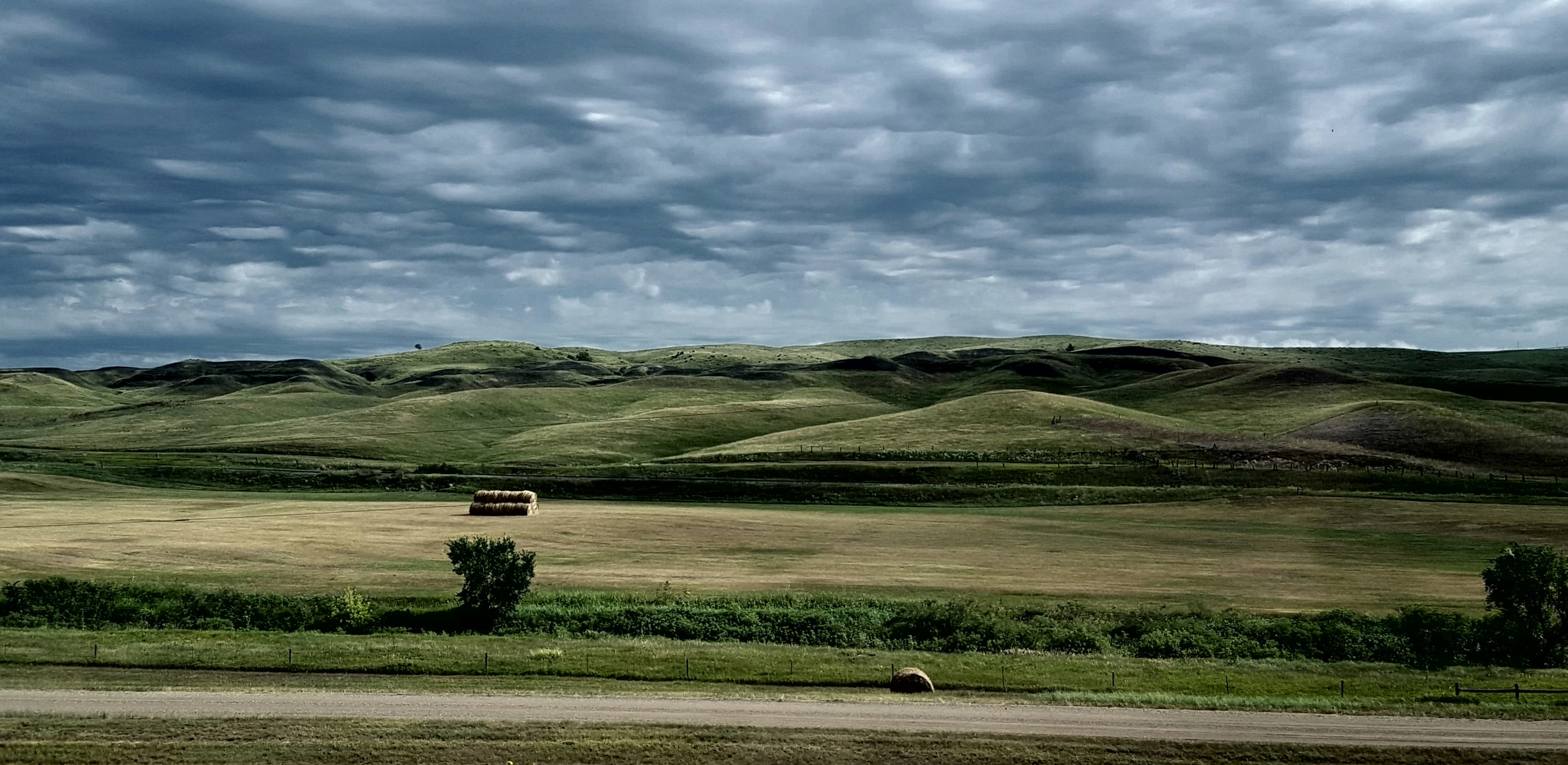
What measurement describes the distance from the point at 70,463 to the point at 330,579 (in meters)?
105

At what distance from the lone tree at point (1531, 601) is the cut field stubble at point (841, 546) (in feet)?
17.0

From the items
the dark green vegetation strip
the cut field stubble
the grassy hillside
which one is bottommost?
the dark green vegetation strip

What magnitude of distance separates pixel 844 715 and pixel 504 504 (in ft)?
195

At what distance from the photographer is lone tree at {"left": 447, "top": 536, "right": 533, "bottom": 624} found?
4647 cm

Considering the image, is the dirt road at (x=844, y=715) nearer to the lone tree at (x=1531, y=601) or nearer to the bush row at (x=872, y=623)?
the bush row at (x=872, y=623)

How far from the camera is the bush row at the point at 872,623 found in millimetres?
→ 43250

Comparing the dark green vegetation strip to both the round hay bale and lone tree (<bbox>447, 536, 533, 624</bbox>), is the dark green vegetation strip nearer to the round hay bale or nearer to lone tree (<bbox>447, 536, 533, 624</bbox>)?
the round hay bale

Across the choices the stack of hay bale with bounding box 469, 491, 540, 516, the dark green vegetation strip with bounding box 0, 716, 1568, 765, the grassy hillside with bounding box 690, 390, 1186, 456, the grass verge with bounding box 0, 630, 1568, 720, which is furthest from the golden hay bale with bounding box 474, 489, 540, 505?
the grassy hillside with bounding box 690, 390, 1186, 456

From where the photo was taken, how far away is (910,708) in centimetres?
3350

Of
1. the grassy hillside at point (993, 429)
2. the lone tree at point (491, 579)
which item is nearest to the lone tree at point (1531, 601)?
the lone tree at point (491, 579)

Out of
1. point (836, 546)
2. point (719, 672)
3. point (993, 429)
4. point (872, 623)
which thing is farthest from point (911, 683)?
point (993, 429)

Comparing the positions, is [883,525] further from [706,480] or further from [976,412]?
[976,412]

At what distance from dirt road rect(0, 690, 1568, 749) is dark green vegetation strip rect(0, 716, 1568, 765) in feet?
2.83

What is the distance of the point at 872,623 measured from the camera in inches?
1811
